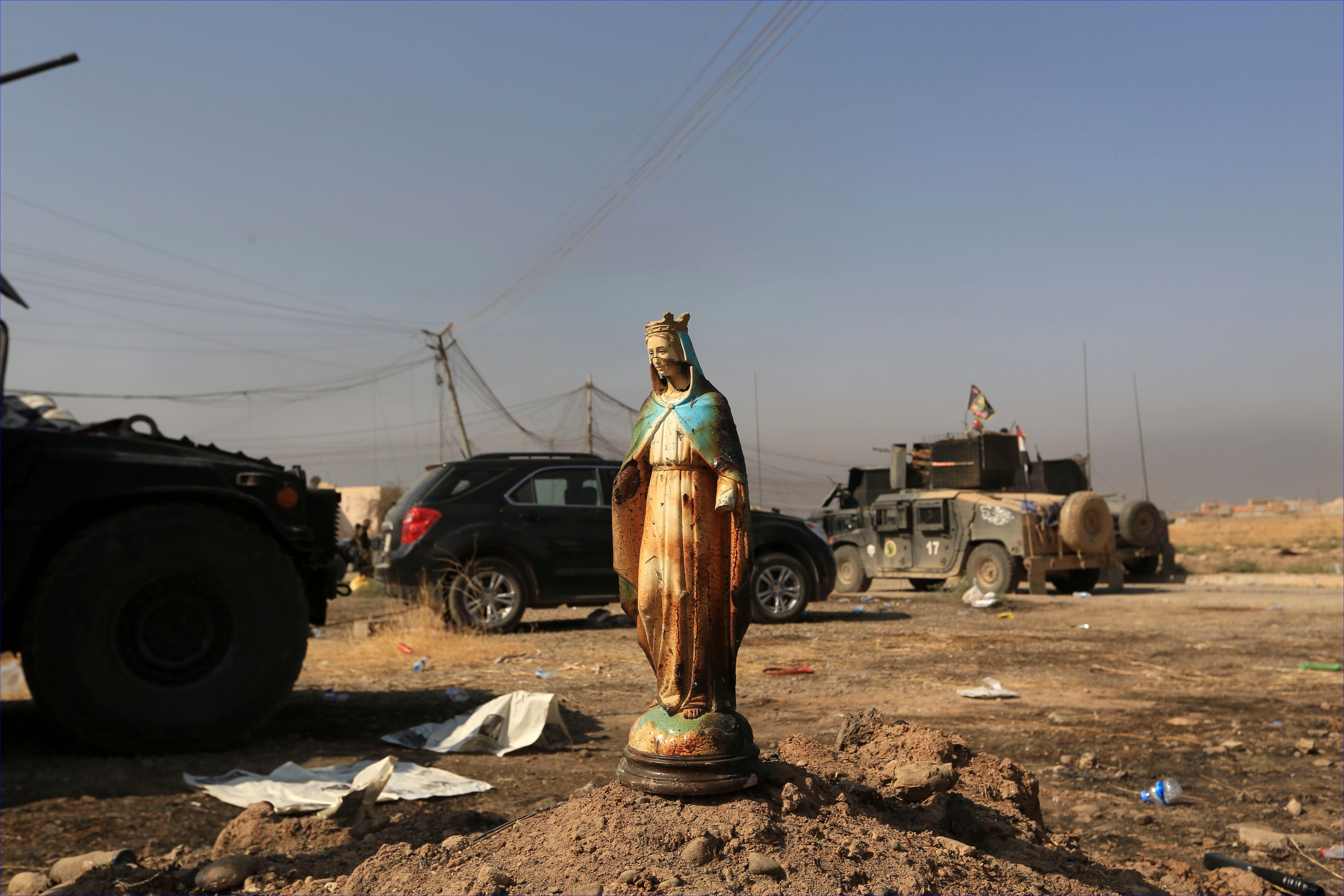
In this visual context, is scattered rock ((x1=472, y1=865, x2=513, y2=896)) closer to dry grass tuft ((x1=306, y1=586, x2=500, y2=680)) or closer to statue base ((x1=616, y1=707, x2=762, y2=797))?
statue base ((x1=616, y1=707, x2=762, y2=797))

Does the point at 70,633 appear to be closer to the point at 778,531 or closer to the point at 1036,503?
the point at 778,531

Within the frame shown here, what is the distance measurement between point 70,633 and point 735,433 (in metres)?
3.79

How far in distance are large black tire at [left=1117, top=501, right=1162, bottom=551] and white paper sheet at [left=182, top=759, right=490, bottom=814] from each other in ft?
56.0

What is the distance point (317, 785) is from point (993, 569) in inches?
565

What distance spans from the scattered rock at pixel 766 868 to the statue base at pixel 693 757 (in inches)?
12.8

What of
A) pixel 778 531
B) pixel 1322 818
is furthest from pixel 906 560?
pixel 1322 818


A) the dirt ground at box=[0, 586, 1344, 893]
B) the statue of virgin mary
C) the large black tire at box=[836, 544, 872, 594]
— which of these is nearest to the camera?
the statue of virgin mary

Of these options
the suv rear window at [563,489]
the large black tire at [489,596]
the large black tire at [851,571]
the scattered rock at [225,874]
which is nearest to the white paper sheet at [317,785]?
the scattered rock at [225,874]

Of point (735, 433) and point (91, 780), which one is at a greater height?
point (735, 433)

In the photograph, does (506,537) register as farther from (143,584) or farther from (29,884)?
(29,884)

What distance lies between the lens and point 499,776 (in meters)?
5.18

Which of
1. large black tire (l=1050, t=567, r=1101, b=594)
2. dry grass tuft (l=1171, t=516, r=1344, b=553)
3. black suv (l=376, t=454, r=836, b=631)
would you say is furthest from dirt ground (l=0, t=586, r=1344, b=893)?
dry grass tuft (l=1171, t=516, r=1344, b=553)

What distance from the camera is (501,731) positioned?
19.1 feet

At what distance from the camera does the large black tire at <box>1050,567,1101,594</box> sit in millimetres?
18109
